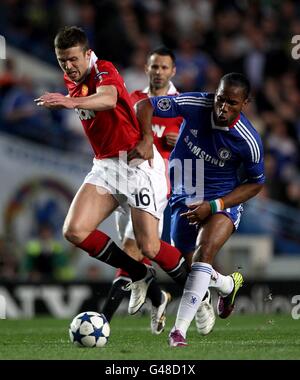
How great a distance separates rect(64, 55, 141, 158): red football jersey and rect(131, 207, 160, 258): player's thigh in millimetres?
508

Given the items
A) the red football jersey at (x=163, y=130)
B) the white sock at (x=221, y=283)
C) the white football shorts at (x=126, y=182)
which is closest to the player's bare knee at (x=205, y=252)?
the white sock at (x=221, y=283)

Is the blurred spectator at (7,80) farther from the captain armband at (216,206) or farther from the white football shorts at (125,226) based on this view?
the captain armband at (216,206)

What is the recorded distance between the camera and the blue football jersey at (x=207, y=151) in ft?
25.8

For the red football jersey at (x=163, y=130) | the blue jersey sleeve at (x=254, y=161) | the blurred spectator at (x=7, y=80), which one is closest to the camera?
the blue jersey sleeve at (x=254, y=161)

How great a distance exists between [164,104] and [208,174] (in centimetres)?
70

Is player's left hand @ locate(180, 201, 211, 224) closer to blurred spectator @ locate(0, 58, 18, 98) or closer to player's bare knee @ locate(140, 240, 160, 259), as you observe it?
player's bare knee @ locate(140, 240, 160, 259)

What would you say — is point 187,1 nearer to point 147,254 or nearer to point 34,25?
point 34,25

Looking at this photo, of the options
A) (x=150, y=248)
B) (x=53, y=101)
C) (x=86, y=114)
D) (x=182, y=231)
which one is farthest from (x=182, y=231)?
(x=53, y=101)

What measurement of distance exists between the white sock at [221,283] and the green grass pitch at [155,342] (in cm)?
37

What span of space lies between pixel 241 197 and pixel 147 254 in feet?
2.96

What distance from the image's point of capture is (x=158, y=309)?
8.73 m

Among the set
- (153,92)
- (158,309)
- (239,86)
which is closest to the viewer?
(239,86)

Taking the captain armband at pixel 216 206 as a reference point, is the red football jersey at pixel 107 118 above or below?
above
